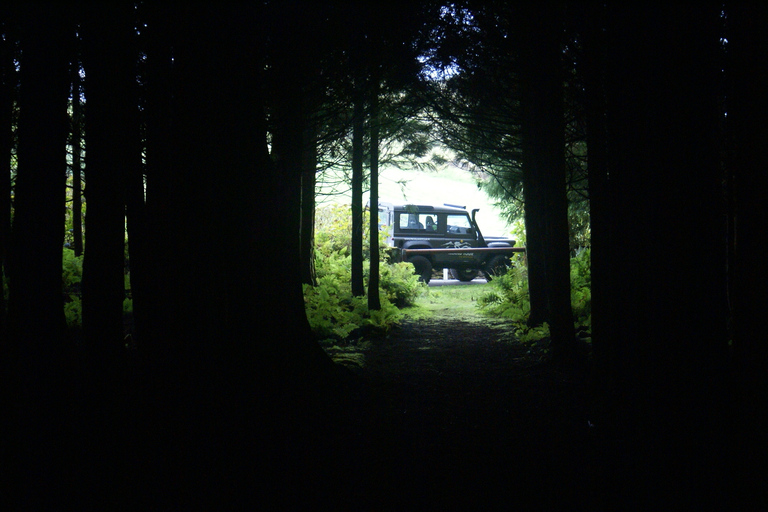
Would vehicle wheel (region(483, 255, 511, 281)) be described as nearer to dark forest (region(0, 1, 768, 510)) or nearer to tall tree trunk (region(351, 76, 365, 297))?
tall tree trunk (region(351, 76, 365, 297))

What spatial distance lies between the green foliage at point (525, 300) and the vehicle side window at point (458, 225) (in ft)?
16.9

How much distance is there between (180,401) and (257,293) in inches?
42.8

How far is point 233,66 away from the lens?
3.97 metres

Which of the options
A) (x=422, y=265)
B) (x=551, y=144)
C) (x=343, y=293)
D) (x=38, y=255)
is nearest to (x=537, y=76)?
(x=551, y=144)

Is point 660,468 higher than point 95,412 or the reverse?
the reverse

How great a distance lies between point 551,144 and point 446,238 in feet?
41.4

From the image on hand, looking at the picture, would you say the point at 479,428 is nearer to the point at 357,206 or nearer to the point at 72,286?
the point at 357,206

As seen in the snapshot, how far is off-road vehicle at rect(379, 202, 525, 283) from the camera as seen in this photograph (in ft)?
57.3

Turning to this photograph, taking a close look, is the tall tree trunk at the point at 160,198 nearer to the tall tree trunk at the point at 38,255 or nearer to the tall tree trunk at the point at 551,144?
the tall tree trunk at the point at 38,255

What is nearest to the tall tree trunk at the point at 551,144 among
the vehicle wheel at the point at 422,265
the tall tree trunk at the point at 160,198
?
the tall tree trunk at the point at 160,198

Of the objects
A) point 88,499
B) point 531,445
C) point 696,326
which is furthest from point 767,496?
point 88,499

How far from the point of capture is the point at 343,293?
10758 mm

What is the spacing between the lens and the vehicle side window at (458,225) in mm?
18077

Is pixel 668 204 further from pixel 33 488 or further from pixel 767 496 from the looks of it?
pixel 33 488
